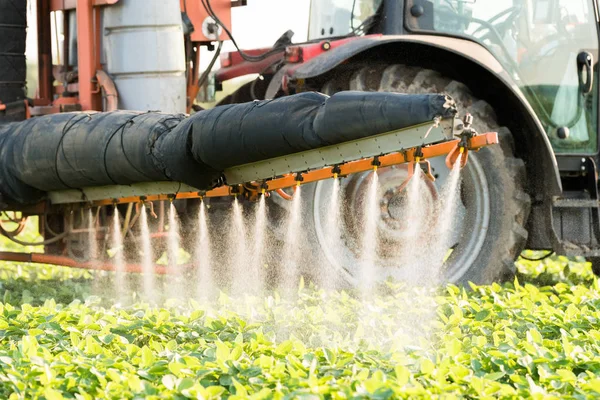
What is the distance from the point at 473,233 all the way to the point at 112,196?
2.24 metres

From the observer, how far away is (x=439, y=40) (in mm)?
6570

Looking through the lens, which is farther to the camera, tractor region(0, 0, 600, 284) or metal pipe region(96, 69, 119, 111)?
metal pipe region(96, 69, 119, 111)

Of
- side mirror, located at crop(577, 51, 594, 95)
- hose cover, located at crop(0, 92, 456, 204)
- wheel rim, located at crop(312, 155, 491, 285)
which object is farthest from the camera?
side mirror, located at crop(577, 51, 594, 95)

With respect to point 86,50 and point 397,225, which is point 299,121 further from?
point 86,50

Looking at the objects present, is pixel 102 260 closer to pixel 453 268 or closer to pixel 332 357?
pixel 453 268

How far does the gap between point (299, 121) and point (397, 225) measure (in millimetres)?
1655

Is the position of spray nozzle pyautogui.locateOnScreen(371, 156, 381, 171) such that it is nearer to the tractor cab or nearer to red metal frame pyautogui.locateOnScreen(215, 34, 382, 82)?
red metal frame pyautogui.locateOnScreen(215, 34, 382, 82)

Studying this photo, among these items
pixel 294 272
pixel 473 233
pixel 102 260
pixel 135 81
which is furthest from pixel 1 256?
pixel 473 233

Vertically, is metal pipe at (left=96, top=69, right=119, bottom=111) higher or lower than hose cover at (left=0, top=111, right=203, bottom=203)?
higher

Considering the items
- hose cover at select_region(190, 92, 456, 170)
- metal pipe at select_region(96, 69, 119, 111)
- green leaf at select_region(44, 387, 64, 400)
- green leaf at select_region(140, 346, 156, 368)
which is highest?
metal pipe at select_region(96, 69, 119, 111)

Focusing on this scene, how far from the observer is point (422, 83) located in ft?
21.4

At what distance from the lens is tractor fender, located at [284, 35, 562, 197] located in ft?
20.8

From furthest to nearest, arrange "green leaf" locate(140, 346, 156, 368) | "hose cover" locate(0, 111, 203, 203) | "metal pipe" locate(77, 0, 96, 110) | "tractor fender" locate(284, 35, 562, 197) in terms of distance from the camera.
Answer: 1. "metal pipe" locate(77, 0, 96, 110)
2. "tractor fender" locate(284, 35, 562, 197)
3. "hose cover" locate(0, 111, 203, 203)
4. "green leaf" locate(140, 346, 156, 368)

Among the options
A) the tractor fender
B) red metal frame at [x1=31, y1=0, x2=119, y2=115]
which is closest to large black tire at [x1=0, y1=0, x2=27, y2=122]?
red metal frame at [x1=31, y1=0, x2=119, y2=115]
